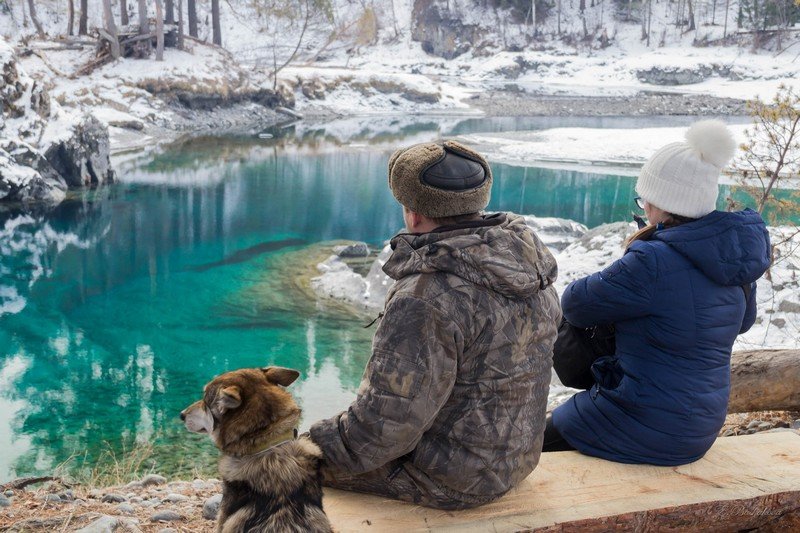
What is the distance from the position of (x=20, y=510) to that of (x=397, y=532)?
102 inches

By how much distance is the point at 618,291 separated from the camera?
2971 mm

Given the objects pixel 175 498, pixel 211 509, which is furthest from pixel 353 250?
pixel 211 509

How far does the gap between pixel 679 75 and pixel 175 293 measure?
149ft

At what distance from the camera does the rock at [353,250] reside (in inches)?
526

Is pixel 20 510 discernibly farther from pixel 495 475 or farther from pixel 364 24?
pixel 364 24

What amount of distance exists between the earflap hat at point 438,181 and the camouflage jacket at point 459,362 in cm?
8

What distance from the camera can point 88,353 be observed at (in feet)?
31.5

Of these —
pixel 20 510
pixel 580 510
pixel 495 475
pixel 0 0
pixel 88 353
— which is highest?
pixel 0 0

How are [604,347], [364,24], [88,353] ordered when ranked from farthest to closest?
[364,24], [88,353], [604,347]

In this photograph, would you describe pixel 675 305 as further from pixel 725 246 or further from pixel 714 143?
pixel 714 143

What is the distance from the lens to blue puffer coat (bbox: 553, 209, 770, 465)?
9.57ft

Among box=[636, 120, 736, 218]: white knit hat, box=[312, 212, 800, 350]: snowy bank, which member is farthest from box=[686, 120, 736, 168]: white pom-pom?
box=[312, 212, 800, 350]: snowy bank

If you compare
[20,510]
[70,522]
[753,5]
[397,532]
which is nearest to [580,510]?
[397,532]

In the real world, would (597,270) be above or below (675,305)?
below
